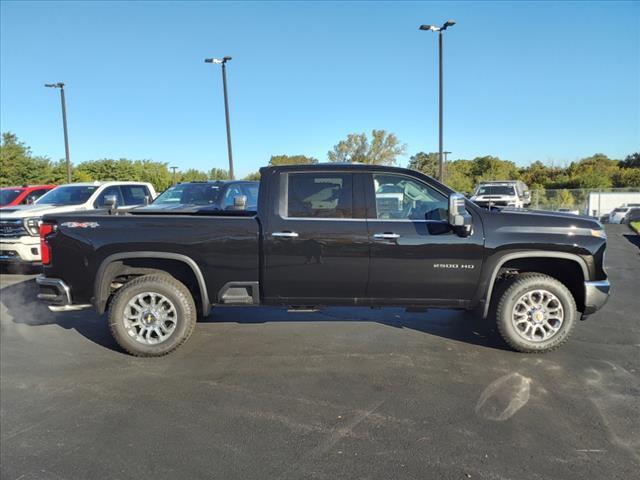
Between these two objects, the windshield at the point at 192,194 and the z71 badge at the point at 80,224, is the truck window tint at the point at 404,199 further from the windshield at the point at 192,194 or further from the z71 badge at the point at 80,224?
the windshield at the point at 192,194

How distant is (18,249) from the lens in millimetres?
8812

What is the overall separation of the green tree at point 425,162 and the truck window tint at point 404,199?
4690 cm

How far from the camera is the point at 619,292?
24.8ft

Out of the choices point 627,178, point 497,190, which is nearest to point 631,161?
point 627,178

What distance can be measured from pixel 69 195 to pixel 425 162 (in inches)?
1942

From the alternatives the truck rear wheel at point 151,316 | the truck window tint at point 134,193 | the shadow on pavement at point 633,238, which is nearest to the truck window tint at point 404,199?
the truck rear wheel at point 151,316

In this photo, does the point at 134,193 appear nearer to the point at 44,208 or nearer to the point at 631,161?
the point at 44,208

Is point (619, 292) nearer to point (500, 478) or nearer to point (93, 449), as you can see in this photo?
point (500, 478)

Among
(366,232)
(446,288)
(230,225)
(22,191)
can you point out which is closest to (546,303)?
(446,288)

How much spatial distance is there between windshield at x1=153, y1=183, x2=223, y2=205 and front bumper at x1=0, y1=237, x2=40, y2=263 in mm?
2422

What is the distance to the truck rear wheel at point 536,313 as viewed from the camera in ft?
15.3

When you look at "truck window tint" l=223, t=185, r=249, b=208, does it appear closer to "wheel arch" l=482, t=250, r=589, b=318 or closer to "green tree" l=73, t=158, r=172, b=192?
"wheel arch" l=482, t=250, r=589, b=318

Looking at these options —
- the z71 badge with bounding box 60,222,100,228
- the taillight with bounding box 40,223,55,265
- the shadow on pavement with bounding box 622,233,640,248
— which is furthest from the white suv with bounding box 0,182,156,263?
the shadow on pavement with bounding box 622,233,640,248

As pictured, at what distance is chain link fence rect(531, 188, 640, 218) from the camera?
1265 inches
